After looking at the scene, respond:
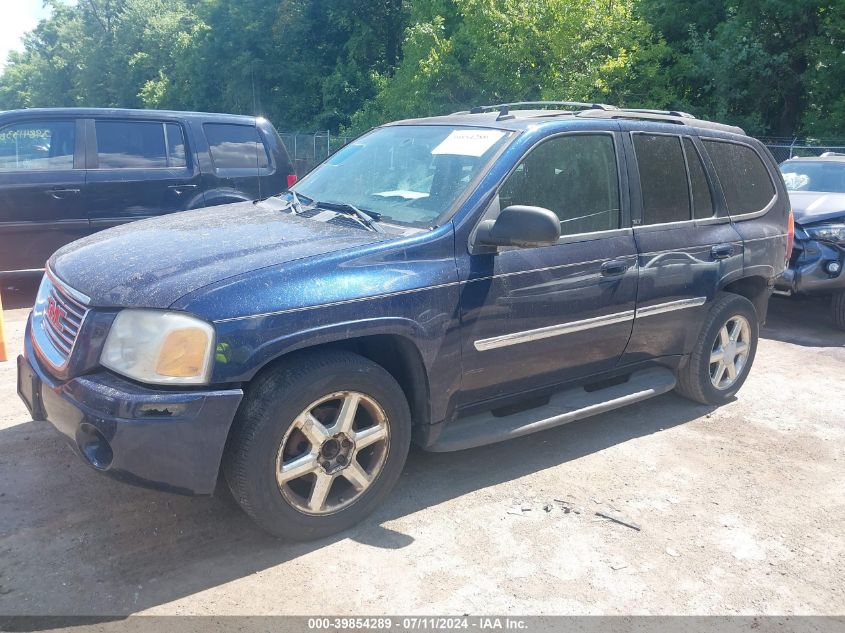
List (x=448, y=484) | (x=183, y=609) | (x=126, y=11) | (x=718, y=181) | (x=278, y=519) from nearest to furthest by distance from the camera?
1. (x=183, y=609)
2. (x=278, y=519)
3. (x=448, y=484)
4. (x=718, y=181)
5. (x=126, y=11)

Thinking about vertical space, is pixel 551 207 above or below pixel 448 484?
above

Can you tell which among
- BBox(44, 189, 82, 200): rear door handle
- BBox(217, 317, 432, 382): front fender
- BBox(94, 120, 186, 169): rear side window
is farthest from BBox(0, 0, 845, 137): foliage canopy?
BBox(217, 317, 432, 382): front fender

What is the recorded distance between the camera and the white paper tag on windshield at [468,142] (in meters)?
3.87

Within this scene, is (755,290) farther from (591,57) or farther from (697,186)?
(591,57)

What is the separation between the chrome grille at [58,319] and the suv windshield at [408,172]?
1427 mm

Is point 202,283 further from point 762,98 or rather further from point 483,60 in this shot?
point 762,98

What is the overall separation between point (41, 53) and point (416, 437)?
7872cm

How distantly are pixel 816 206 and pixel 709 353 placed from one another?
3.80m

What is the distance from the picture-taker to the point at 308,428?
3.13 meters

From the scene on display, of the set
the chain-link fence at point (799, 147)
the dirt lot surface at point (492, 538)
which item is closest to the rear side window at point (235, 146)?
the dirt lot surface at point (492, 538)

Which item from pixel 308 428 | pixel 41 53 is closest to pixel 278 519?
pixel 308 428

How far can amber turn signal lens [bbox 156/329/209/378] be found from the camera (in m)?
2.82

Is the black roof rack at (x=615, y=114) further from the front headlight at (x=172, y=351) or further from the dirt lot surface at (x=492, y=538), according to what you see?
the front headlight at (x=172, y=351)

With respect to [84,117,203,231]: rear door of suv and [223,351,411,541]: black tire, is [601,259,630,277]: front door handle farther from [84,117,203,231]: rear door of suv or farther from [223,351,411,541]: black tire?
[84,117,203,231]: rear door of suv
